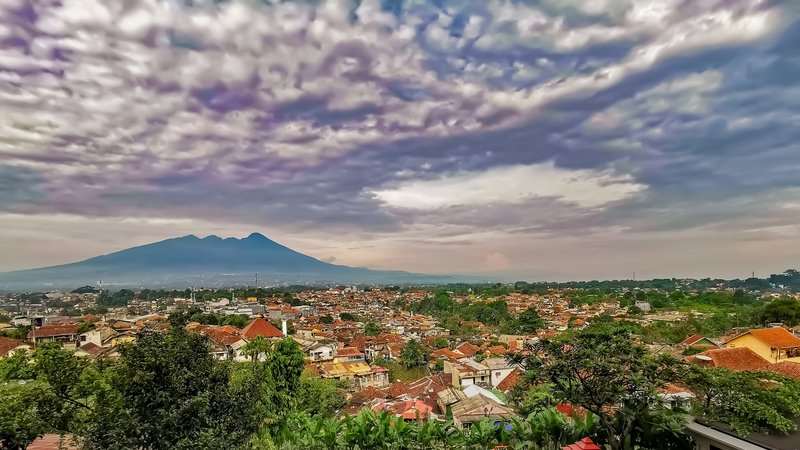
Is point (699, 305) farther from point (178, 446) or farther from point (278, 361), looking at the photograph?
point (178, 446)

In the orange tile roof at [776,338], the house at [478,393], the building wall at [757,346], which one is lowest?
the house at [478,393]

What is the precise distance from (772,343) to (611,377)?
22.9m

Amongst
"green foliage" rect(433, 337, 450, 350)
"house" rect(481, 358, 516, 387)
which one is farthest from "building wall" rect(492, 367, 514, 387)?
"green foliage" rect(433, 337, 450, 350)

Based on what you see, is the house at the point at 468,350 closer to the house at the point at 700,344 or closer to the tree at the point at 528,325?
the tree at the point at 528,325

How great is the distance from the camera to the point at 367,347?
45469 millimetres

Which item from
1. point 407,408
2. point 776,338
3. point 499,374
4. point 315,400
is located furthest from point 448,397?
point 776,338

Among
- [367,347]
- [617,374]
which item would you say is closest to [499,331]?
[367,347]

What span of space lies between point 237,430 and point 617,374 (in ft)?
19.2

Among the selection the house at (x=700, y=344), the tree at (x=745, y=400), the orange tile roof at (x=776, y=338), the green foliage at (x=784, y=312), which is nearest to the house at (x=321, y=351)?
the house at (x=700, y=344)

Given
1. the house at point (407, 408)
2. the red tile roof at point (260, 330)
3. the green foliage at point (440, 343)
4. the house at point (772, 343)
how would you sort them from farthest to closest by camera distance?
the green foliage at point (440, 343) → the red tile roof at point (260, 330) → the house at point (772, 343) → the house at point (407, 408)

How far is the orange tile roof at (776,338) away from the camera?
941 inches

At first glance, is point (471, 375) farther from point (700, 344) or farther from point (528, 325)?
point (528, 325)

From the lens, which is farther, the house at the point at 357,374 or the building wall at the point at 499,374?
the house at the point at 357,374

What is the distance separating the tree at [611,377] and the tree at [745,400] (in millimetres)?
613
